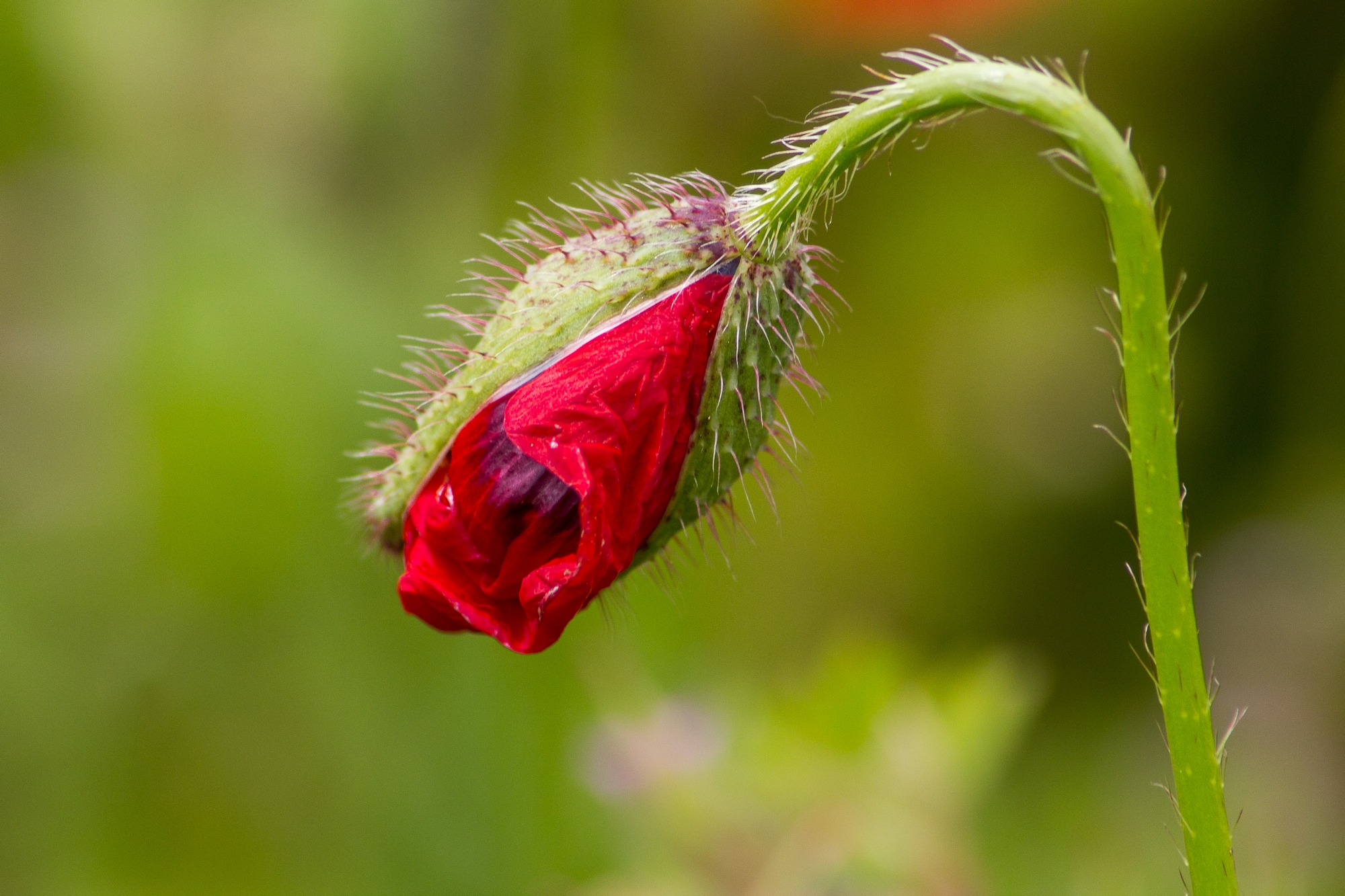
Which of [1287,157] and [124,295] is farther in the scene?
[124,295]

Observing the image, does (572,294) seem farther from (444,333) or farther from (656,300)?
(444,333)

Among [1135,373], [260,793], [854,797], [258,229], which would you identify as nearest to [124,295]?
[258,229]

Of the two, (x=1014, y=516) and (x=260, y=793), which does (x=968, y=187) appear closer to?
(x=1014, y=516)

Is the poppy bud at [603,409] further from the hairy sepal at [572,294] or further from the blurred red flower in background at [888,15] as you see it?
the blurred red flower in background at [888,15]

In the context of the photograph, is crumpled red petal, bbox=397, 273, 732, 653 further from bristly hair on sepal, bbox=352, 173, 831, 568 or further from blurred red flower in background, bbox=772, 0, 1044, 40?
blurred red flower in background, bbox=772, 0, 1044, 40

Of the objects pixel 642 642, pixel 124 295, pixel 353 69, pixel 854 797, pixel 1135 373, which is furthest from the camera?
pixel 124 295

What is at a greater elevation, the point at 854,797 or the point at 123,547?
the point at 854,797

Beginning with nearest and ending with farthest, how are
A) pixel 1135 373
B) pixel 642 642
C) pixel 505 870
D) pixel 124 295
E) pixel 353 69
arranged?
pixel 1135 373 → pixel 505 870 → pixel 642 642 → pixel 353 69 → pixel 124 295

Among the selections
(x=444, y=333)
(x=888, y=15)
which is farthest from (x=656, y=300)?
(x=888, y=15)
